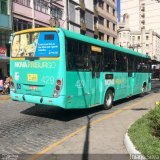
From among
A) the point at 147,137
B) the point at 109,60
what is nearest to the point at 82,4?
the point at 109,60

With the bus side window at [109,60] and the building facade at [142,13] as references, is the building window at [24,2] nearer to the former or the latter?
the bus side window at [109,60]

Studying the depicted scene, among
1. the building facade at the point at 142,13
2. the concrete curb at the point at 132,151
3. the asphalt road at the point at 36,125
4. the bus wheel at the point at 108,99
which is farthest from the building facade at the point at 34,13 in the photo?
the building facade at the point at 142,13

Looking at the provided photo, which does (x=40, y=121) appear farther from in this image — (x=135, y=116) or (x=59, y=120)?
(x=135, y=116)

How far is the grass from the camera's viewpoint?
654 centimetres

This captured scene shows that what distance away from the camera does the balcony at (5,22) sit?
3111 cm

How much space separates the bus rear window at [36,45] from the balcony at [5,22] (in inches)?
784

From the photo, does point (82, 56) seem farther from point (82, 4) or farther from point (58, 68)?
point (82, 4)

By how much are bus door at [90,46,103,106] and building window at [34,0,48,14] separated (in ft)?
85.9

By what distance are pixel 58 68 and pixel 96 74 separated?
2577 mm

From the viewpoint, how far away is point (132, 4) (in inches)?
5217

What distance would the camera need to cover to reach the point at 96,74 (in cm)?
1295

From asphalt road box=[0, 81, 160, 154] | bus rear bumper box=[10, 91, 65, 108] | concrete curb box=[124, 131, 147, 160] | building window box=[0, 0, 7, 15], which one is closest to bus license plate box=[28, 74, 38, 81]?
bus rear bumper box=[10, 91, 65, 108]

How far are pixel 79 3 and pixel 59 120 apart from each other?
40675mm

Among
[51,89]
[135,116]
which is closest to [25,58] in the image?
[51,89]
